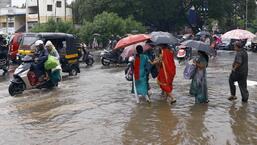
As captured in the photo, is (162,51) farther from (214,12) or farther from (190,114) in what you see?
(214,12)

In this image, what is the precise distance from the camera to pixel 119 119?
901 cm

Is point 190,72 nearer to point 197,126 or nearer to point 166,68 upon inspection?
point 166,68

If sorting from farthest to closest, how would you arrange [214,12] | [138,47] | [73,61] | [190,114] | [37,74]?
[214,12]
[73,61]
[37,74]
[138,47]
[190,114]

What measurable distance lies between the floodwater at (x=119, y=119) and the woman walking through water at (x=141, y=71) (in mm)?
334

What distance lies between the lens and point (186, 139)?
24.5 ft

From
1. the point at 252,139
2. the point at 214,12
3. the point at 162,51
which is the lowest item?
the point at 252,139

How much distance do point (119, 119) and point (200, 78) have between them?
231cm

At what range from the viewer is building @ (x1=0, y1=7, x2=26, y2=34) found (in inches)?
3142

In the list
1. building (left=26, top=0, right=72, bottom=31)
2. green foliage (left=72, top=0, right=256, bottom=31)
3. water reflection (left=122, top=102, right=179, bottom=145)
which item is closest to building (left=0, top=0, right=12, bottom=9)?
building (left=26, top=0, right=72, bottom=31)

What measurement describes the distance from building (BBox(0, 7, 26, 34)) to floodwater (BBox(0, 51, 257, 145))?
227 feet

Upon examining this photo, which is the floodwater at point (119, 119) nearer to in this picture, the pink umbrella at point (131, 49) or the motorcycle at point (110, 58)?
the pink umbrella at point (131, 49)

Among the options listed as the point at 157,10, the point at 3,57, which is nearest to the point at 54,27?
the point at 157,10

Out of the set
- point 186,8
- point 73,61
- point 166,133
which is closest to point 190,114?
point 166,133

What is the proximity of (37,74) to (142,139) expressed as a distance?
6.08 meters
